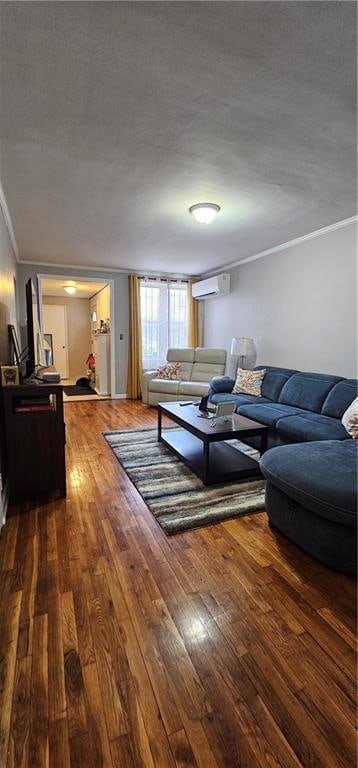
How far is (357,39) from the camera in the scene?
139 centimetres

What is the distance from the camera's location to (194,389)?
5.38 m

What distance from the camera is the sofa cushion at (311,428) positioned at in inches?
Result: 112

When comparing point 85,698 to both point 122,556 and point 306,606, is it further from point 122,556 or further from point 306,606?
point 306,606

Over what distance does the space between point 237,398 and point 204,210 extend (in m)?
2.21

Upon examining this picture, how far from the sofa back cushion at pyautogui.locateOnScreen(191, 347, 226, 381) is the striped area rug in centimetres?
251

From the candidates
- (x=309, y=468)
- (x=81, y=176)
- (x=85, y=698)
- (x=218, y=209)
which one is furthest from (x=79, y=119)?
(x=85, y=698)

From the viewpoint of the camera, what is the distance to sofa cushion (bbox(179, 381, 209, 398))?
5344mm

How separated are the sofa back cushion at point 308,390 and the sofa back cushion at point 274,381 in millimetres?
98

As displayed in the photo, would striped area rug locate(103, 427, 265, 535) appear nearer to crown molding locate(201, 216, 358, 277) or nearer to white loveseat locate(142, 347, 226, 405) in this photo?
white loveseat locate(142, 347, 226, 405)

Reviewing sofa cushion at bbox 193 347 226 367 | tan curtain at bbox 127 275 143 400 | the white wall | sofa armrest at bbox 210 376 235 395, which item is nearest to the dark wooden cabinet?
sofa armrest at bbox 210 376 235 395

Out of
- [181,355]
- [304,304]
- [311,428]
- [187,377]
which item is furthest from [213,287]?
[311,428]

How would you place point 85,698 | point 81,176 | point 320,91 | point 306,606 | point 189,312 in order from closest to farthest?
point 85,698, point 306,606, point 320,91, point 81,176, point 189,312

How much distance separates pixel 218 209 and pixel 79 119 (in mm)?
1605

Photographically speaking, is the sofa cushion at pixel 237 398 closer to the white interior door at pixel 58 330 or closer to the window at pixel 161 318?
the window at pixel 161 318
